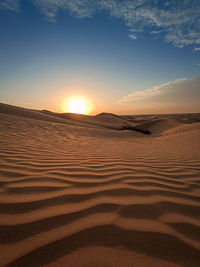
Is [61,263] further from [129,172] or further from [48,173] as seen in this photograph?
[129,172]

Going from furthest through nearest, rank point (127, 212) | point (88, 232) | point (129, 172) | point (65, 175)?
point (129, 172)
point (65, 175)
point (127, 212)
point (88, 232)

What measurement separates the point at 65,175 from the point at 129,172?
0.93 m

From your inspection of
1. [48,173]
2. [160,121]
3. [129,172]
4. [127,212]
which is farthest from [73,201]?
[160,121]

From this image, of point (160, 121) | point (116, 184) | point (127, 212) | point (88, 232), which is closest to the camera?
point (88, 232)

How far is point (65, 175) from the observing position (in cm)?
193

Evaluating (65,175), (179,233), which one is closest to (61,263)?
(179,233)

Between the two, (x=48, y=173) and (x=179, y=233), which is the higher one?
(x=48, y=173)

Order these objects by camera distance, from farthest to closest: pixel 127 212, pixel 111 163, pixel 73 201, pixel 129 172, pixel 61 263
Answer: pixel 111 163, pixel 129 172, pixel 73 201, pixel 127 212, pixel 61 263

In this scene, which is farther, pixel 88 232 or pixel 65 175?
pixel 65 175

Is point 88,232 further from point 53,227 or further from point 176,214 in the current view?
point 176,214

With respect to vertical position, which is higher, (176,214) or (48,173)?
(48,173)

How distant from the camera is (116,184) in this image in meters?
1.73

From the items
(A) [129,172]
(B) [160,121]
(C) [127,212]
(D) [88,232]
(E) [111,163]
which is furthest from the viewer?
(B) [160,121]

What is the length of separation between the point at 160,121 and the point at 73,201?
15.5m
